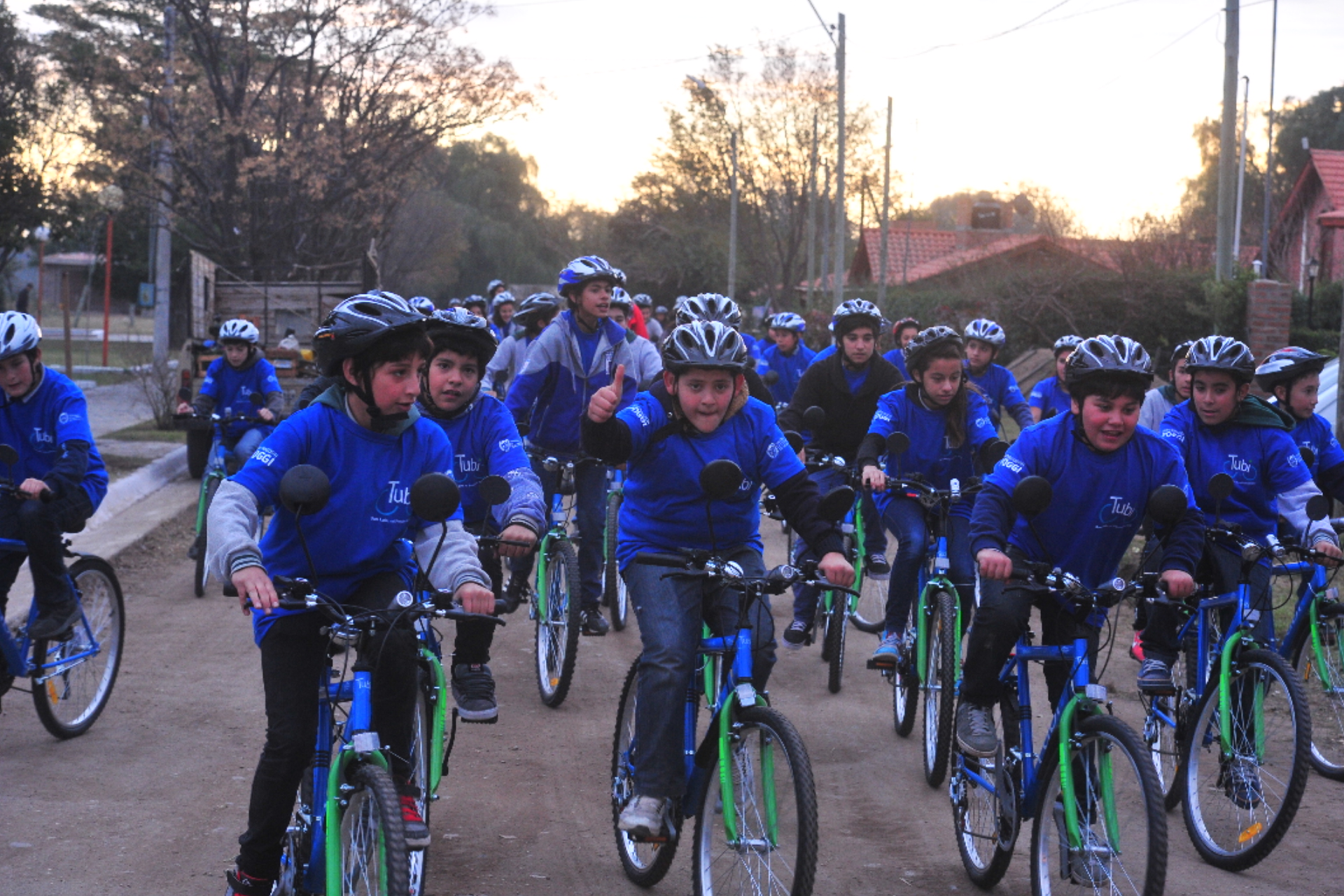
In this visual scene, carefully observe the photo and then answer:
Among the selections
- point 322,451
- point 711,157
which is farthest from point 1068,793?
point 711,157

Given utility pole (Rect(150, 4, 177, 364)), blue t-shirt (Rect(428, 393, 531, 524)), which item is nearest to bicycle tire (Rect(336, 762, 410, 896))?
blue t-shirt (Rect(428, 393, 531, 524))

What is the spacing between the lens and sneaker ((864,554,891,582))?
868 cm

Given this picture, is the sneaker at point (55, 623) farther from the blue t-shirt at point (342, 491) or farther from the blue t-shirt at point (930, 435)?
the blue t-shirt at point (930, 435)

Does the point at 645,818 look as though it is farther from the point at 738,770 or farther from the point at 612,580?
the point at 612,580

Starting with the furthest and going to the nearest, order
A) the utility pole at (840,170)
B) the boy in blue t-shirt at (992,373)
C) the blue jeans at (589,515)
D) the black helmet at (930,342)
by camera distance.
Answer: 1. the utility pole at (840,170)
2. the boy in blue t-shirt at (992,373)
3. the blue jeans at (589,515)
4. the black helmet at (930,342)

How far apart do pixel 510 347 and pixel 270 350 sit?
1043 centimetres

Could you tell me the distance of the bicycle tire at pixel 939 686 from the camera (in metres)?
6.36

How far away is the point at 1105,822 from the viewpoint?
14.2 feet

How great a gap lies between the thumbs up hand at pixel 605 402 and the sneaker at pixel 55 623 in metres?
3.38

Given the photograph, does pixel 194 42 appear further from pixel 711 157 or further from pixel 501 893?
pixel 711 157

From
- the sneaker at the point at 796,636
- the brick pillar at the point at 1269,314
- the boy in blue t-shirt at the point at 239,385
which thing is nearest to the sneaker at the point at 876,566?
the sneaker at the point at 796,636

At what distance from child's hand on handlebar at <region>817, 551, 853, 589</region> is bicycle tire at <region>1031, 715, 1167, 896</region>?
0.85 metres

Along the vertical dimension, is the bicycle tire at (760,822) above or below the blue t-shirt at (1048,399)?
below

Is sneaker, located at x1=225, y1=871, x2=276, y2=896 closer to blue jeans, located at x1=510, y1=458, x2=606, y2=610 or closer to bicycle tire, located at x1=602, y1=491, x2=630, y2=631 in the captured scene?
blue jeans, located at x1=510, y1=458, x2=606, y2=610
